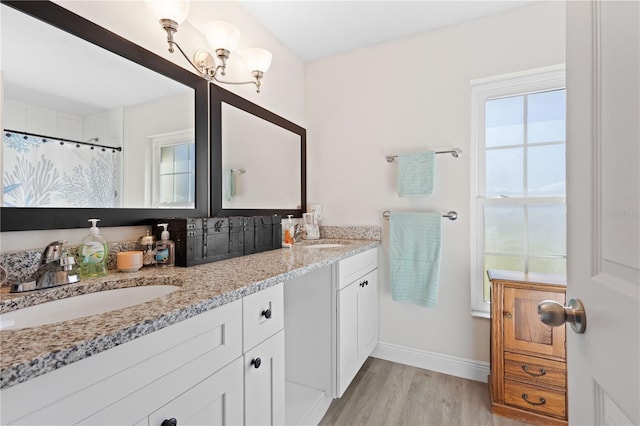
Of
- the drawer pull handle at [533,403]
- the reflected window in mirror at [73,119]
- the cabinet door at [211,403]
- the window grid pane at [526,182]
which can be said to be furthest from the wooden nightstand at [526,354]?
the reflected window in mirror at [73,119]

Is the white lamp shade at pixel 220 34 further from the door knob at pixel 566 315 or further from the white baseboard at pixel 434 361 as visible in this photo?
the white baseboard at pixel 434 361

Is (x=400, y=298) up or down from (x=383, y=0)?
down

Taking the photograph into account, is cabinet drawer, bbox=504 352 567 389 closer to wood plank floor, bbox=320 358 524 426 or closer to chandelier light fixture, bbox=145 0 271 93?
wood plank floor, bbox=320 358 524 426

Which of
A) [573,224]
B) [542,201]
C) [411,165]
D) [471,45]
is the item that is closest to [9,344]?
[573,224]

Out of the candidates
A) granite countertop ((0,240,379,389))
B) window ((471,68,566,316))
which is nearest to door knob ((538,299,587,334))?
granite countertop ((0,240,379,389))

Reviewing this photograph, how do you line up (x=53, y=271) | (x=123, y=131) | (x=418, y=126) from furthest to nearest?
(x=418, y=126)
(x=123, y=131)
(x=53, y=271)

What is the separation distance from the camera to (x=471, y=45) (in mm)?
2020

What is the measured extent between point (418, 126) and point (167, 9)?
5.48 ft

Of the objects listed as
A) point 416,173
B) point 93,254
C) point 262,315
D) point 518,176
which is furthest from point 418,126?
point 93,254

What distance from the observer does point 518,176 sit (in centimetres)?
194

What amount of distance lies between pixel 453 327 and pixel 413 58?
6.49 feet

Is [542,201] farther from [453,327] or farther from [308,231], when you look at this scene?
[308,231]

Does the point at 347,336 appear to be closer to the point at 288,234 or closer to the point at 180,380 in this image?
the point at 288,234

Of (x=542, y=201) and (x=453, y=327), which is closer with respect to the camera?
(x=542, y=201)
